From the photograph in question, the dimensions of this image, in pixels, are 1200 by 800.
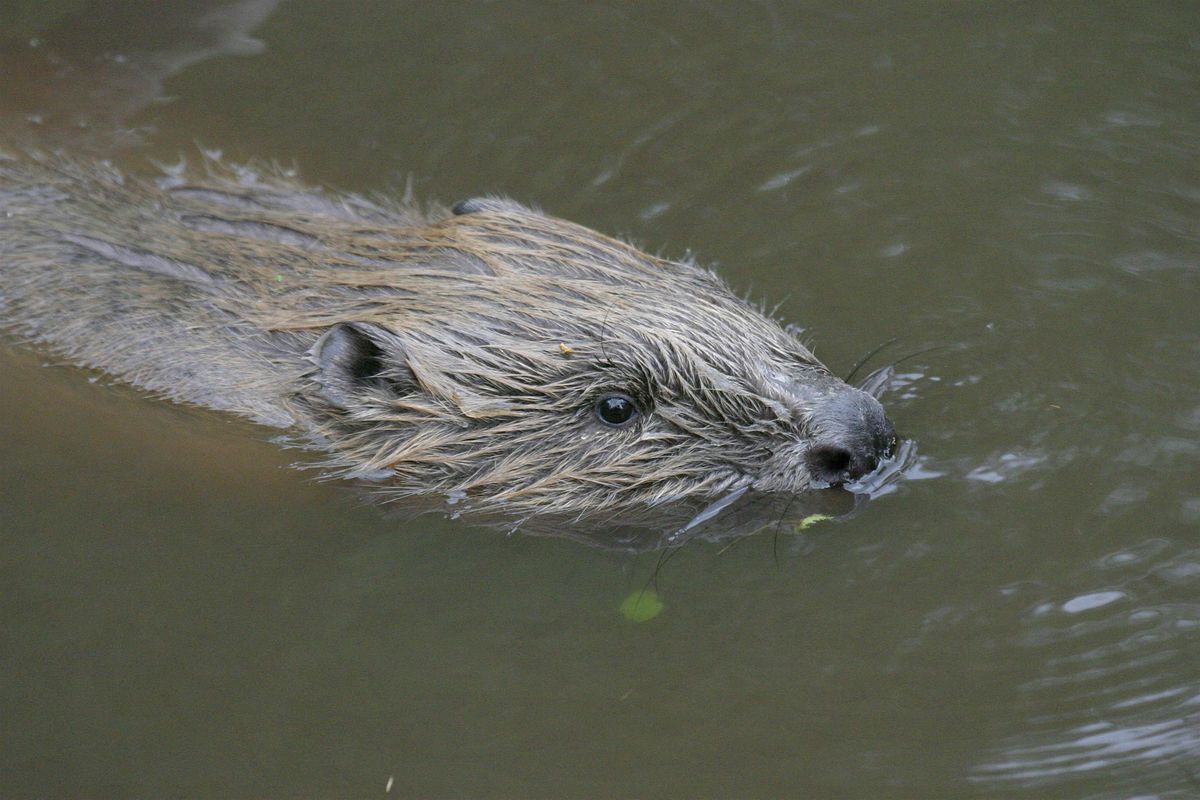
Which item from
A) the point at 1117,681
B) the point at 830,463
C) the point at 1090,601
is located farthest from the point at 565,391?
the point at 1117,681

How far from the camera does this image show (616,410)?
379cm

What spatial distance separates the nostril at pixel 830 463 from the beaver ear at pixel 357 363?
1.19 meters

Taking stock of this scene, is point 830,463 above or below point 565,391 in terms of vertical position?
below

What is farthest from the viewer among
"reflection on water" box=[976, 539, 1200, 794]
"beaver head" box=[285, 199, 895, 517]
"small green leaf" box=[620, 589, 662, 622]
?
"beaver head" box=[285, 199, 895, 517]

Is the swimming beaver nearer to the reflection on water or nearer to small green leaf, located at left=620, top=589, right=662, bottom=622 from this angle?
small green leaf, located at left=620, top=589, right=662, bottom=622

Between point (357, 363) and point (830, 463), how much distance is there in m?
1.41

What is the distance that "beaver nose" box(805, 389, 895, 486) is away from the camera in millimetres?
3605

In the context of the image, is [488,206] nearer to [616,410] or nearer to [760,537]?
[616,410]

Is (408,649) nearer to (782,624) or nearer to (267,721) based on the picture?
(267,721)

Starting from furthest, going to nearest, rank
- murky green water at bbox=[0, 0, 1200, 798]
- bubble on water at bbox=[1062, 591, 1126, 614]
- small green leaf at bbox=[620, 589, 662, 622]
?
small green leaf at bbox=[620, 589, 662, 622]
bubble on water at bbox=[1062, 591, 1126, 614]
murky green water at bbox=[0, 0, 1200, 798]

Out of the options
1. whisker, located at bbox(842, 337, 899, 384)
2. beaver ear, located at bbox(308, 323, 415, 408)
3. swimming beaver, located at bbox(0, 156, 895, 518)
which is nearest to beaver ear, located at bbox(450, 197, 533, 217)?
swimming beaver, located at bbox(0, 156, 895, 518)

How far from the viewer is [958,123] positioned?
545 cm

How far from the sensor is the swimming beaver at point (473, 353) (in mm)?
3738

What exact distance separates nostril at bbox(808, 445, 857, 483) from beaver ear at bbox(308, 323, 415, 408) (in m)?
1.19
